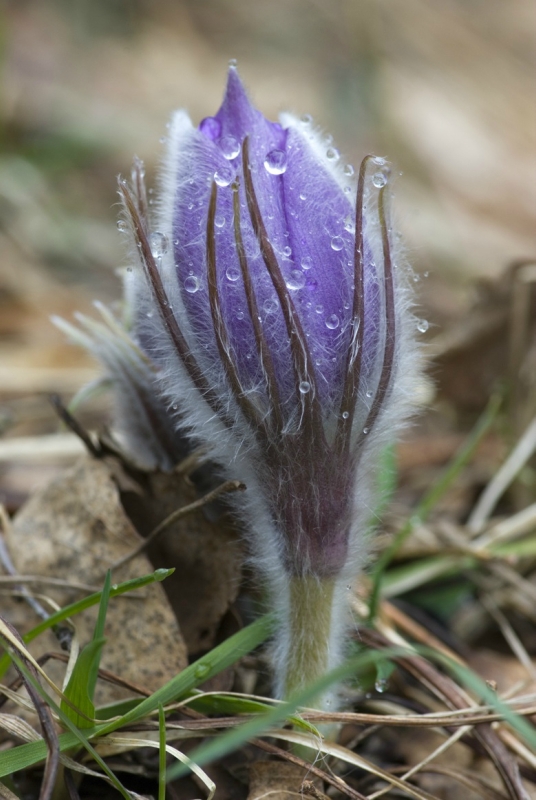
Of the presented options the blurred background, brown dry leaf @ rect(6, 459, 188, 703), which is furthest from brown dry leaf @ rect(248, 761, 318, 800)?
the blurred background

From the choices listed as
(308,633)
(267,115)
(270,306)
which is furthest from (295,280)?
(267,115)

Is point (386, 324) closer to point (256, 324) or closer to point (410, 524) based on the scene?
point (256, 324)

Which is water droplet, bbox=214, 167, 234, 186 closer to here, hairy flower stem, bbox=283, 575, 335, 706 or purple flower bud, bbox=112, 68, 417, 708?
purple flower bud, bbox=112, 68, 417, 708

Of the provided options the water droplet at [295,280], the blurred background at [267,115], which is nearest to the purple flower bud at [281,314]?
the water droplet at [295,280]

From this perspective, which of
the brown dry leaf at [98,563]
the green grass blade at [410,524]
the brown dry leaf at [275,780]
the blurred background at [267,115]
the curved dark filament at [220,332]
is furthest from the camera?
the blurred background at [267,115]

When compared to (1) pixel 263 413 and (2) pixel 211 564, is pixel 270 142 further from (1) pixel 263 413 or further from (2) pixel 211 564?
(2) pixel 211 564

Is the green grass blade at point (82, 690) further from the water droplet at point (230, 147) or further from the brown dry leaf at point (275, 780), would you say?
the water droplet at point (230, 147)

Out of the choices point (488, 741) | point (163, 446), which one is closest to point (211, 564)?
point (163, 446)
